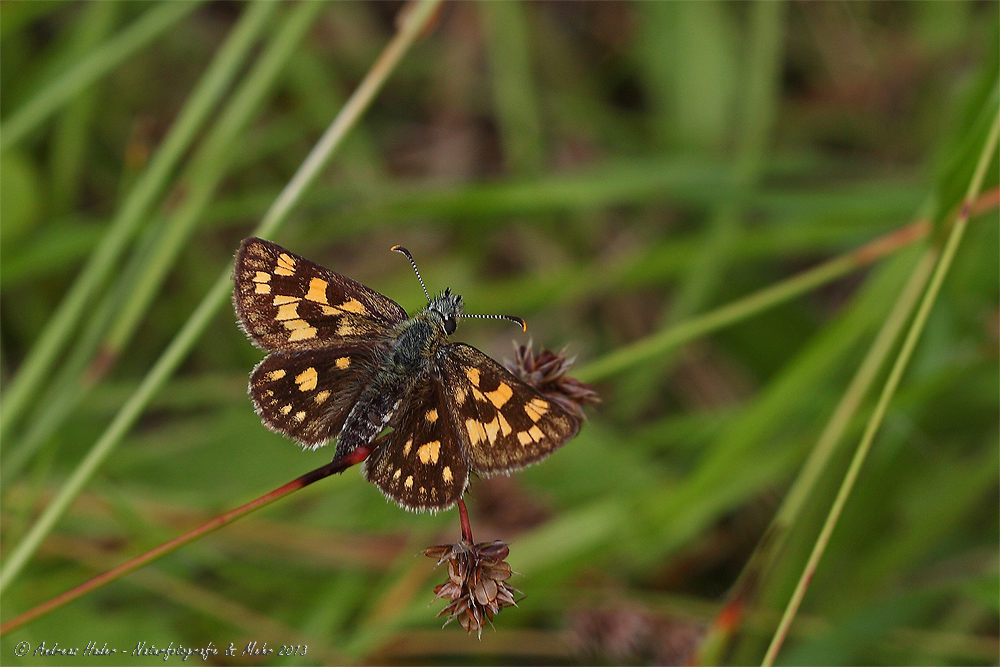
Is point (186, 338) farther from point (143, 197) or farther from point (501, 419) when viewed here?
point (501, 419)

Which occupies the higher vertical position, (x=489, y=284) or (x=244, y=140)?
(x=244, y=140)

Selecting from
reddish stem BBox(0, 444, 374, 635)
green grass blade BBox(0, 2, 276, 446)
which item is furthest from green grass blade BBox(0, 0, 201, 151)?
reddish stem BBox(0, 444, 374, 635)

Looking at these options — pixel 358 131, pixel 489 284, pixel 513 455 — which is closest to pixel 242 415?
pixel 489 284

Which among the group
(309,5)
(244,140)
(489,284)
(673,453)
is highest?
(244,140)

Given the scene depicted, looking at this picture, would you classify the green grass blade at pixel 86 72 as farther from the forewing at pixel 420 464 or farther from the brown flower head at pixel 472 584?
the brown flower head at pixel 472 584

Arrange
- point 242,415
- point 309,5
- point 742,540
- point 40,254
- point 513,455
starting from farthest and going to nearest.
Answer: point 742,540
point 242,415
point 40,254
point 309,5
point 513,455

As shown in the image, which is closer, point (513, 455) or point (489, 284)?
point (513, 455)

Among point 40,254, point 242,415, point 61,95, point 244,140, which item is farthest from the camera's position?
point 244,140

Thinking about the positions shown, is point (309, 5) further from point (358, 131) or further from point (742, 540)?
point (742, 540)
